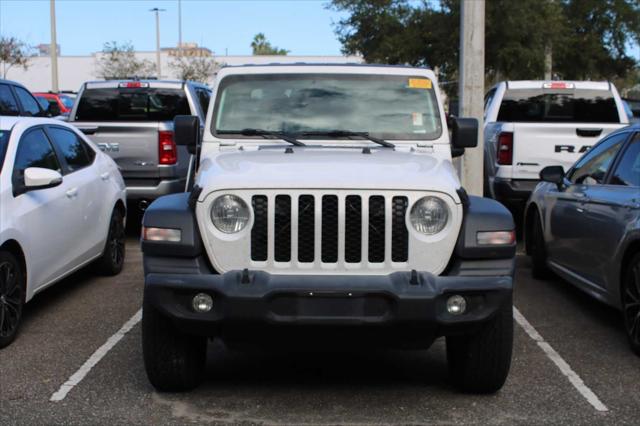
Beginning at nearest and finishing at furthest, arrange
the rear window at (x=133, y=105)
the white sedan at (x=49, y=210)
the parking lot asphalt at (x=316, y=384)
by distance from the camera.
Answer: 1. the parking lot asphalt at (x=316, y=384)
2. the white sedan at (x=49, y=210)
3. the rear window at (x=133, y=105)

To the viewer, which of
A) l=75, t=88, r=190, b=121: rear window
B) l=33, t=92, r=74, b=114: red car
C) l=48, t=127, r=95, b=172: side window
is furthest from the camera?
l=33, t=92, r=74, b=114: red car

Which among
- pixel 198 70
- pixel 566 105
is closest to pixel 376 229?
pixel 566 105

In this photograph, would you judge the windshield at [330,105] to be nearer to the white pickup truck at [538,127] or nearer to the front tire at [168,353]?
the front tire at [168,353]

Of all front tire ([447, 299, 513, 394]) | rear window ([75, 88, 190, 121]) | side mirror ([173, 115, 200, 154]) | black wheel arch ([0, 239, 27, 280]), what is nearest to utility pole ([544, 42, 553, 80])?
rear window ([75, 88, 190, 121])

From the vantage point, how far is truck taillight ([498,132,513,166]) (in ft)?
33.4

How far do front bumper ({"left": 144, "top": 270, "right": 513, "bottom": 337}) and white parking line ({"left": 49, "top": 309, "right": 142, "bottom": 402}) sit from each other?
46.8 inches

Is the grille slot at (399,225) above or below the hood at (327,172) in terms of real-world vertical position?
below

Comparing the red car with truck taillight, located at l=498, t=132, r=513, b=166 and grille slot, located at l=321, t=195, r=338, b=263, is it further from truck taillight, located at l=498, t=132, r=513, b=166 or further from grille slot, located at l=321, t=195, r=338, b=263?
grille slot, located at l=321, t=195, r=338, b=263

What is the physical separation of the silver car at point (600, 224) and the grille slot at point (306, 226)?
8.25ft

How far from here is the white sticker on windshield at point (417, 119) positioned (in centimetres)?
584

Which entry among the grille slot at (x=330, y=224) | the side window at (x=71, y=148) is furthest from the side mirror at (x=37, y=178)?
the grille slot at (x=330, y=224)

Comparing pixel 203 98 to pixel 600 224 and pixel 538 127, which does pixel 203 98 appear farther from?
pixel 600 224

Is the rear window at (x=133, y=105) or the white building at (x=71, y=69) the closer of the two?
the rear window at (x=133, y=105)

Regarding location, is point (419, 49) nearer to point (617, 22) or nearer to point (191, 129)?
point (617, 22)
